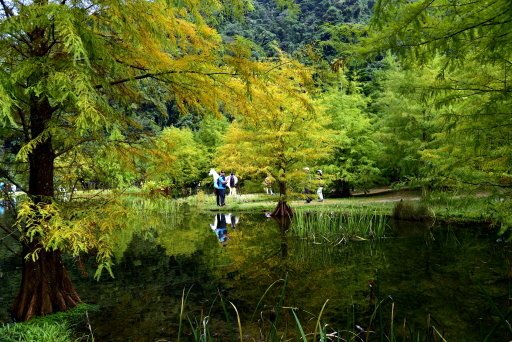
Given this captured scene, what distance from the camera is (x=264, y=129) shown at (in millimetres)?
15766

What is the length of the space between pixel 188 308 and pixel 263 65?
4.03 meters

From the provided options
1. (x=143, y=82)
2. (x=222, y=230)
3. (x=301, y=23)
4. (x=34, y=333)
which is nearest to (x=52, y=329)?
(x=34, y=333)

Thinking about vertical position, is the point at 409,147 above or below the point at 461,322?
above

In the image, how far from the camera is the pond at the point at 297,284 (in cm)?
565

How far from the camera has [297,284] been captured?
7.74 metres

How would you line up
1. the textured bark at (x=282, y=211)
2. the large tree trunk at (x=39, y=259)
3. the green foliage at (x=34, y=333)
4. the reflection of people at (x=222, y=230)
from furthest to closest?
1. the textured bark at (x=282, y=211)
2. the reflection of people at (x=222, y=230)
3. the large tree trunk at (x=39, y=259)
4. the green foliage at (x=34, y=333)

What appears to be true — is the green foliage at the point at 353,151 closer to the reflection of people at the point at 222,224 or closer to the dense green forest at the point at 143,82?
the reflection of people at the point at 222,224

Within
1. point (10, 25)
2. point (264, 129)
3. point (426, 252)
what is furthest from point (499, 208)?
point (264, 129)

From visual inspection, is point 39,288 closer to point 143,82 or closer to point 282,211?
point 143,82

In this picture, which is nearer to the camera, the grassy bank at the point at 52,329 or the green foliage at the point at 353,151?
the grassy bank at the point at 52,329

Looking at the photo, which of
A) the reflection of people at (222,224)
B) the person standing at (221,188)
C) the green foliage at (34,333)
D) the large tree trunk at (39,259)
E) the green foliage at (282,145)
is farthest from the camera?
the person standing at (221,188)

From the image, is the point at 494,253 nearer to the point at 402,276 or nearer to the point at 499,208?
the point at 402,276

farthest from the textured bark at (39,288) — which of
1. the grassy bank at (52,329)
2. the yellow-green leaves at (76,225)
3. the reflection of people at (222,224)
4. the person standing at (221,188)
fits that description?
the person standing at (221,188)

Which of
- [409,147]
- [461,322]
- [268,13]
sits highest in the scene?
[268,13]
